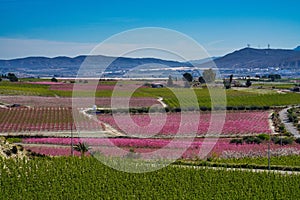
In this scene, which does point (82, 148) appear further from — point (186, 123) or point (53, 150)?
point (186, 123)

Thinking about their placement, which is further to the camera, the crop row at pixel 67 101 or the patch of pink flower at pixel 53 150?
the crop row at pixel 67 101

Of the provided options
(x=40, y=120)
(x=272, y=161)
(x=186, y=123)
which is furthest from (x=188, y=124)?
(x=272, y=161)

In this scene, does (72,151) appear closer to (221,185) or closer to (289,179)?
(221,185)

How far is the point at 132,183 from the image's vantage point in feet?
43.0

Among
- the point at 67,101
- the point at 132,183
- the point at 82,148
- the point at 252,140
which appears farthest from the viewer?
the point at 67,101

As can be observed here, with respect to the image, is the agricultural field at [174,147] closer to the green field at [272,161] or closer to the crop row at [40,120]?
the green field at [272,161]

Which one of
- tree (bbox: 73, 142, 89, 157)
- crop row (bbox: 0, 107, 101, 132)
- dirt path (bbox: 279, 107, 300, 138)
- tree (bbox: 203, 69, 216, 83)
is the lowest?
dirt path (bbox: 279, 107, 300, 138)

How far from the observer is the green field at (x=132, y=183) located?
12.1 metres

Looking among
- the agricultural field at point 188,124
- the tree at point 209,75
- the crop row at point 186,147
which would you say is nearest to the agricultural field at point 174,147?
the crop row at point 186,147

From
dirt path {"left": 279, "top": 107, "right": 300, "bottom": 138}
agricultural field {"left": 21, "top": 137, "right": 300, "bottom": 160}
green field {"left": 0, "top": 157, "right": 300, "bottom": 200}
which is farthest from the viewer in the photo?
dirt path {"left": 279, "top": 107, "right": 300, "bottom": 138}

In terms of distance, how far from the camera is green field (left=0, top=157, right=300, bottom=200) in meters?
12.1

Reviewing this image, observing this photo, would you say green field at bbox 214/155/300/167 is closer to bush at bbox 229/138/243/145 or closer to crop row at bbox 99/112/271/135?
bush at bbox 229/138/243/145

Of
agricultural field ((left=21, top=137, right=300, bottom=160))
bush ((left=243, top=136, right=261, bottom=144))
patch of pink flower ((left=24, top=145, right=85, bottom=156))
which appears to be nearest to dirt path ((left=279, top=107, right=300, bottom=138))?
bush ((left=243, top=136, right=261, bottom=144))

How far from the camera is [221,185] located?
13.0 metres
